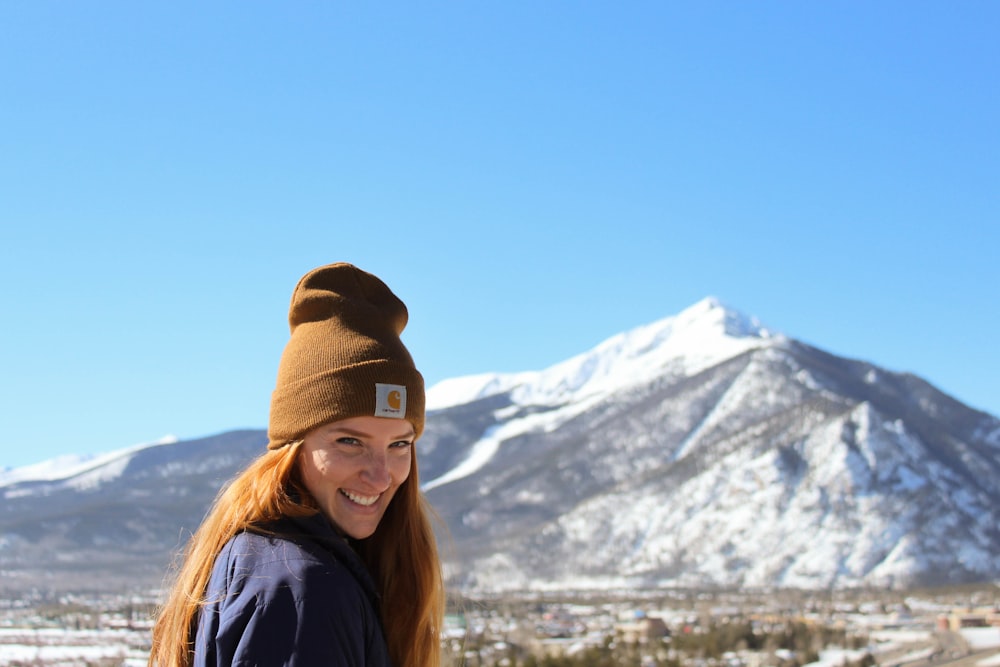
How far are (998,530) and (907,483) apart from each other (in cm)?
1005

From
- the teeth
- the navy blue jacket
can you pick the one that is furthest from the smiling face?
the navy blue jacket

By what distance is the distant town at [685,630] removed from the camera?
2255 inches

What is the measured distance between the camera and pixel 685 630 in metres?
76.3

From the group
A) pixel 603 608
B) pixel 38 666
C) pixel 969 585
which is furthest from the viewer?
pixel 969 585

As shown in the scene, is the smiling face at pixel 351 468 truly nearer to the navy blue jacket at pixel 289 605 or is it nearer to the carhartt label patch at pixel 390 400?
the carhartt label patch at pixel 390 400

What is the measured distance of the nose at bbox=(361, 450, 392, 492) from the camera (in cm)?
358

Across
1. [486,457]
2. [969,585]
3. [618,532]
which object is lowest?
[969,585]

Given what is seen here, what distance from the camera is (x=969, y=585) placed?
370ft

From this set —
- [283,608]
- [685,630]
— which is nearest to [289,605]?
[283,608]

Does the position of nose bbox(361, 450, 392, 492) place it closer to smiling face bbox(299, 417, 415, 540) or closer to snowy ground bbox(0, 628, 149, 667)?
smiling face bbox(299, 417, 415, 540)

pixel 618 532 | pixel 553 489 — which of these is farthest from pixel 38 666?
pixel 553 489

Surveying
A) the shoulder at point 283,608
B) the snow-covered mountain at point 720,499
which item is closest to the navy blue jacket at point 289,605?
the shoulder at point 283,608

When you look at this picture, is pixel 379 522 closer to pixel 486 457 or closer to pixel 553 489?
pixel 553 489

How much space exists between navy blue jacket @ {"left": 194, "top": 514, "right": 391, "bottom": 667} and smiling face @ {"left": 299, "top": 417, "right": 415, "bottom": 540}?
Answer: 166mm
